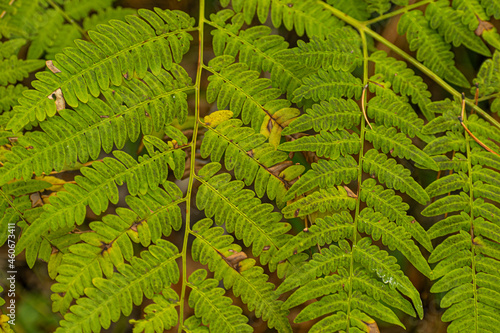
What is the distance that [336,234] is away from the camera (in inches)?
54.9

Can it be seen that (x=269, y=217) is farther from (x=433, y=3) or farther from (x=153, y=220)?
(x=433, y=3)

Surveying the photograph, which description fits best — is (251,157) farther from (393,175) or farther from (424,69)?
(424,69)

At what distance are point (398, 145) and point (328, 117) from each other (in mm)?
318

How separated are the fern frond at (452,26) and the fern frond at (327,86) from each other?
541 millimetres

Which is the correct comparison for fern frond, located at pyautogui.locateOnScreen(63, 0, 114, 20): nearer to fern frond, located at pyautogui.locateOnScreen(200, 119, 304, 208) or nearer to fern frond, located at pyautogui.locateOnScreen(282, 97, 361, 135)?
fern frond, located at pyautogui.locateOnScreen(200, 119, 304, 208)

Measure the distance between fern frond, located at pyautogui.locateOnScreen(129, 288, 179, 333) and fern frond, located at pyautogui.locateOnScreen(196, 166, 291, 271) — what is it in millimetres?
351

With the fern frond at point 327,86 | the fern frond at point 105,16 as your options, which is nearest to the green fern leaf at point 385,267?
the fern frond at point 327,86

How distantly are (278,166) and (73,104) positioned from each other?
84 cm

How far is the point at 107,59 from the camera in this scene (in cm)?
141

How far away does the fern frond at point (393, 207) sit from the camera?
1.40 m

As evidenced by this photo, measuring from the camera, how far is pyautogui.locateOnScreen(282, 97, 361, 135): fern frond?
1423mm

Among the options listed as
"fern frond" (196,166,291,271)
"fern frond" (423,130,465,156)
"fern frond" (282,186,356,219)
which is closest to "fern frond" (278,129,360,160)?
"fern frond" (282,186,356,219)

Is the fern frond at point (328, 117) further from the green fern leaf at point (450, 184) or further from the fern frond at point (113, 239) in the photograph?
the fern frond at point (113, 239)

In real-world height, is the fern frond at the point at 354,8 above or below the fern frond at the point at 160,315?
above
